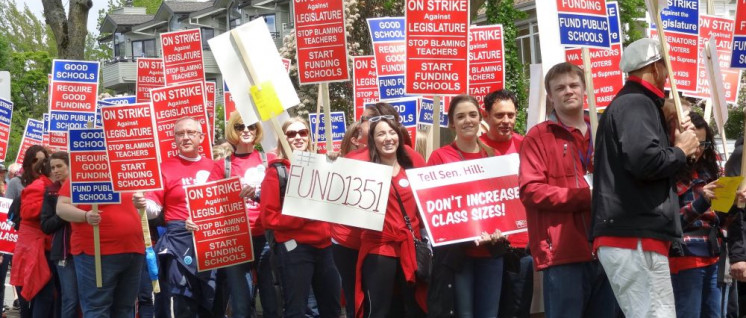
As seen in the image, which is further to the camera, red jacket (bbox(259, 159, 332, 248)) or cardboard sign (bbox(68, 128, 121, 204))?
cardboard sign (bbox(68, 128, 121, 204))

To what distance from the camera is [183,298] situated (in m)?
9.78

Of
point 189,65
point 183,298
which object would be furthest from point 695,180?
point 189,65

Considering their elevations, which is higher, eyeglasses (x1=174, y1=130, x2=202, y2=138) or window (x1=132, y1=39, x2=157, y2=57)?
window (x1=132, y1=39, x2=157, y2=57)

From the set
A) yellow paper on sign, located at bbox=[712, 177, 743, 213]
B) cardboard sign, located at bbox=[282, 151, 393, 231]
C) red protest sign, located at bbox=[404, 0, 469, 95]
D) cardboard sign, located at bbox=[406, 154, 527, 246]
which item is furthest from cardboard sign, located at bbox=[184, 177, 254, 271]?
yellow paper on sign, located at bbox=[712, 177, 743, 213]

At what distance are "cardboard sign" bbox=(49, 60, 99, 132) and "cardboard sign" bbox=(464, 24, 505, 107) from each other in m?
4.69

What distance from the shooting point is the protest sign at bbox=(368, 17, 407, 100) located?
38.8ft

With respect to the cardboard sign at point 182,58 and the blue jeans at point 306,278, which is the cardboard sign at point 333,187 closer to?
the blue jeans at point 306,278

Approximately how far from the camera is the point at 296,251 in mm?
8852

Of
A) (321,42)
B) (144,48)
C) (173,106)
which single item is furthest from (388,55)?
(144,48)

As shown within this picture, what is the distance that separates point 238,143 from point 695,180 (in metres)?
4.12

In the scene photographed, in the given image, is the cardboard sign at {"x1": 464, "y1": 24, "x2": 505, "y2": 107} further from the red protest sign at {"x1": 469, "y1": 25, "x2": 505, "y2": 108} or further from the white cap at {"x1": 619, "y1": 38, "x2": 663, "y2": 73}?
the white cap at {"x1": 619, "y1": 38, "x2": 663, "y2": 73}

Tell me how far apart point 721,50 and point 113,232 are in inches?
227

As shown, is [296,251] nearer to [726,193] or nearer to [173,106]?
[726,193]

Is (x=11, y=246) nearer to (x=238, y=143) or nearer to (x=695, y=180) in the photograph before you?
(x=238, y=143)
